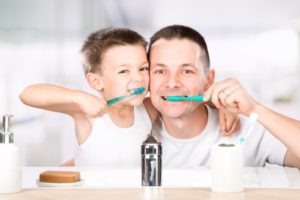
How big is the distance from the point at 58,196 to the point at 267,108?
0.83 meters

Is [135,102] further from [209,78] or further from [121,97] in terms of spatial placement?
[209,78]

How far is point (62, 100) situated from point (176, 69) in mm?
381

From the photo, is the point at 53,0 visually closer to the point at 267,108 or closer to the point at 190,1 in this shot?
the point at 190,1

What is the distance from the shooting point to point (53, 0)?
6.38 feet

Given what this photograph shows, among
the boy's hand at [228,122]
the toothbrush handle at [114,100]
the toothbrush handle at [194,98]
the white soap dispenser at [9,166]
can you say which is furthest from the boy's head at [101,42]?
the white soap dispenser at [9,166]

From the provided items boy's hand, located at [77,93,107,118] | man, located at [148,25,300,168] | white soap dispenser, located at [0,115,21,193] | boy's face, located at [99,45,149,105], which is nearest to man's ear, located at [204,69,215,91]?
man, located at [148,25,300,168]

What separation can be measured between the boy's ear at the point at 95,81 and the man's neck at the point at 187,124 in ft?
0.77

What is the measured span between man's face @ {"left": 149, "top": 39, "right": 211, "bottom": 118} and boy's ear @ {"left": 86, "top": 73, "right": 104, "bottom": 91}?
17cm

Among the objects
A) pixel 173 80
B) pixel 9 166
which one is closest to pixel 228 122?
pixel 173 80

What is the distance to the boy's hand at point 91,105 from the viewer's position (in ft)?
6.33

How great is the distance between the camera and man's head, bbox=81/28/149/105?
192 centimetres

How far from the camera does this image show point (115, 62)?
1.93 m

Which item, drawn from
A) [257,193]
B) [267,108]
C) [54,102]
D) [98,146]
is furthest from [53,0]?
[257,193]

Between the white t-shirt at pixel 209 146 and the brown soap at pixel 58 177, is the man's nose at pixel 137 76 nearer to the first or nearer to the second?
the white t-shirt at pixel 209 146
